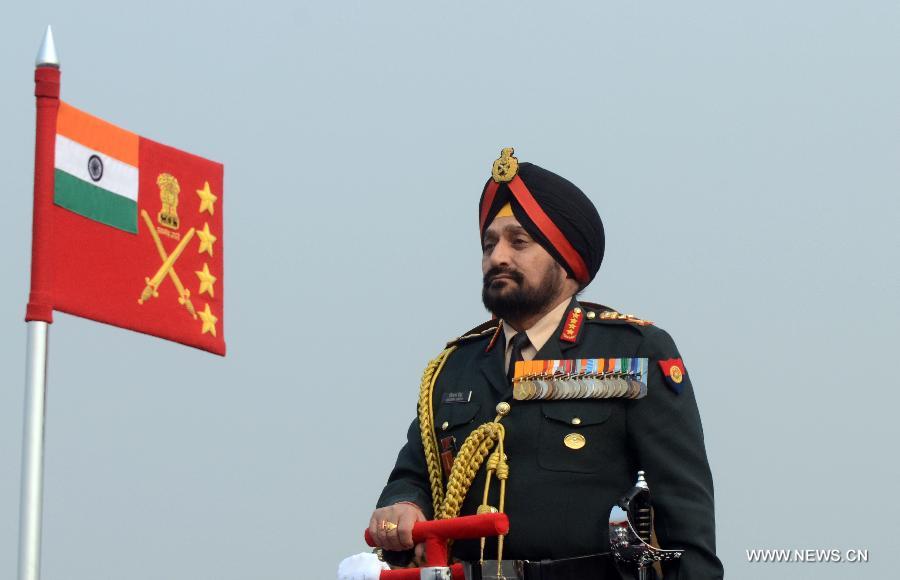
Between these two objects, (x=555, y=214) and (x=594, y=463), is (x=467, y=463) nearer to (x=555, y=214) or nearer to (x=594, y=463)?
(x=594, y=463)

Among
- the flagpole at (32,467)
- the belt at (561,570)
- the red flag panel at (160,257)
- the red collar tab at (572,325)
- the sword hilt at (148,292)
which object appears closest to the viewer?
the flagpole at (32,467)

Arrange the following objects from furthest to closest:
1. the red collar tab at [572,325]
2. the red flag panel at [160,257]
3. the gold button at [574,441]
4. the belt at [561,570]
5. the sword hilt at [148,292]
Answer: the red collar tab at [572,325] → the sword hilt at [148,292] → the gold button at [574,441] → the red flag panel at [160,257] → the belt at [561,570]

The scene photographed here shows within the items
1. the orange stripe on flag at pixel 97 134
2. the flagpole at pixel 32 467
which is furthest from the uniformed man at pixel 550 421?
the orange stripe on flag at pixel 97 134

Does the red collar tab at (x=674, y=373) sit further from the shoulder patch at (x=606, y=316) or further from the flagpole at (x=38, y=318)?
the flagpole at (x=38, y=318)

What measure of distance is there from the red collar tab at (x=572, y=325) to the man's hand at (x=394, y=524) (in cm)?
113

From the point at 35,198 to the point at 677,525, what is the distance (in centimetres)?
325

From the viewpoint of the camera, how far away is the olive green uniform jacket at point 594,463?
7562 millimetres

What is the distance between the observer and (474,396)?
323 inches

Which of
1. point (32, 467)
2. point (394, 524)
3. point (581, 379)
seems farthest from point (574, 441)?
point (32, 467)

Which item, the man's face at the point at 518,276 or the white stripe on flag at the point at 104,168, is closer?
the white stripe on flag at the point at 104,168

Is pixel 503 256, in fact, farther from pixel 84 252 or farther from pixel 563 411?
pixel 84 252

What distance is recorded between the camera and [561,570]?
7.51m

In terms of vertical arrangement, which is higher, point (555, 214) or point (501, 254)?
point (555, 214)

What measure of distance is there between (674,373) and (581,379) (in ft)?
1.44
